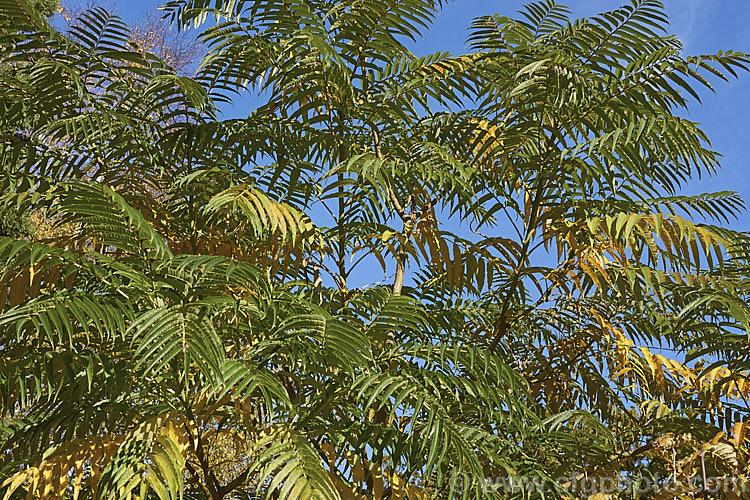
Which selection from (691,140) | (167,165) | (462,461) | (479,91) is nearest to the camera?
(462,461)

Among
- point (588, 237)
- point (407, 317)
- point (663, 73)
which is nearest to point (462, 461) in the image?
point (407, 317)

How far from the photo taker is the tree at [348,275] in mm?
1439

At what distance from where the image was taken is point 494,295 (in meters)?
2.25

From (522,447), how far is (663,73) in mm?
989

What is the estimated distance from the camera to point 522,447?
192 centimetres

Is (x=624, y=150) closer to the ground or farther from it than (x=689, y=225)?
farther from it

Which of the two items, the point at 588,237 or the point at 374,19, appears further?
the point at 374,19

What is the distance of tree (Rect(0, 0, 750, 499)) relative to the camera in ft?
4.72

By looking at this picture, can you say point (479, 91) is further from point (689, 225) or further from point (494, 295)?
point (689, 225)

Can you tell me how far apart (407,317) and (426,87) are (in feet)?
2.81

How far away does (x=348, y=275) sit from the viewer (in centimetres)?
213

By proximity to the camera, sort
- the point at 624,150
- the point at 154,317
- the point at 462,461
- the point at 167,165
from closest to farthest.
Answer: the point at 154,317, the point at 462,461, the point at 624,150, the point at 167,165

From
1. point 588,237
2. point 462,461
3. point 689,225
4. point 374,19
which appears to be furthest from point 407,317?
point 374,19

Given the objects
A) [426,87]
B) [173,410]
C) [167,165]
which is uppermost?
[426,87]
